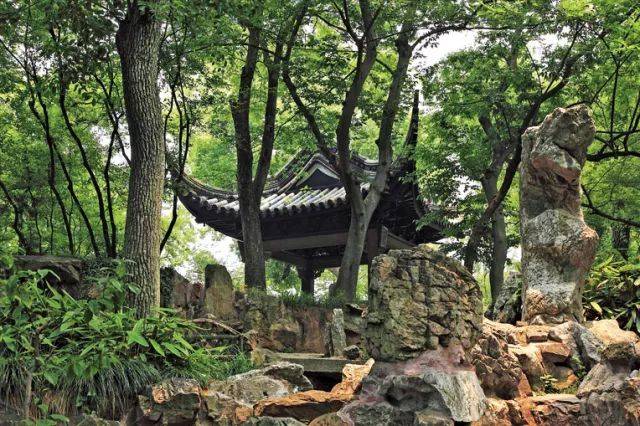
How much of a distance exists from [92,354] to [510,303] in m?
5.33

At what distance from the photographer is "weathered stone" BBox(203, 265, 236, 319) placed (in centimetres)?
981

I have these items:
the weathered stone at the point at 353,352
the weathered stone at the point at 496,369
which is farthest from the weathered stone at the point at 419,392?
the weathered stone at the point at 353,352

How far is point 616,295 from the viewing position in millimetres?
8883

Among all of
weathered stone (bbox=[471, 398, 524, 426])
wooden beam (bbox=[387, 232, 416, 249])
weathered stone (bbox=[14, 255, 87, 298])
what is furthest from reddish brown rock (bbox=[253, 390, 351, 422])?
wooden beam (bbox=[387, 232, 416, 249])

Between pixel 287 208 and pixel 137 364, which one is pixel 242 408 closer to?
pixel 137 364

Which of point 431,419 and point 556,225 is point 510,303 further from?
point 431,419

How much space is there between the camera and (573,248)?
7.81 m

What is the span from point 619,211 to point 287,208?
6756 millimetres

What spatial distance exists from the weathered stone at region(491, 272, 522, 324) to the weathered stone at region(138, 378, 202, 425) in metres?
4.53

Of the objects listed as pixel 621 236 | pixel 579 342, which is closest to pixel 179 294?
pixel 579 342

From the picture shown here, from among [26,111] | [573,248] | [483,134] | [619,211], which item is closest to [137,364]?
[573,248]

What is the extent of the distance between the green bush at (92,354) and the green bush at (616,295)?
483cm

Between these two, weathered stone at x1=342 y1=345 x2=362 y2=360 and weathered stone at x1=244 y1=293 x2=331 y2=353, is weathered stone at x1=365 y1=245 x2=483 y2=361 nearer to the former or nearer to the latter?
weathered stone at x1=342 y1=345 x2=362 y2=360

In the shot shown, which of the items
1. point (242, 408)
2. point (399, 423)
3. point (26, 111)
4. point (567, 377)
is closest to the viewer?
point (399, 423)
